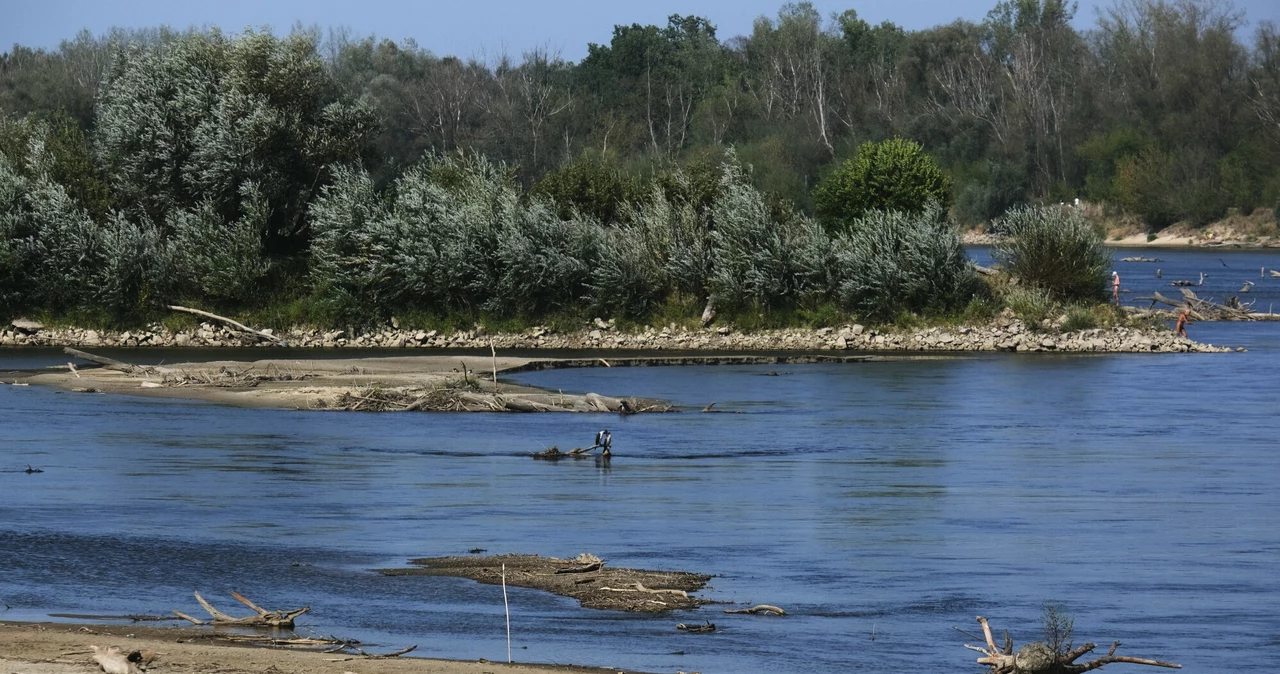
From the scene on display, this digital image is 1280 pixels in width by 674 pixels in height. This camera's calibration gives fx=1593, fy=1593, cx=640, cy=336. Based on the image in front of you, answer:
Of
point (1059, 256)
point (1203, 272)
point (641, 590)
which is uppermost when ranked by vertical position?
point (1059, 256)

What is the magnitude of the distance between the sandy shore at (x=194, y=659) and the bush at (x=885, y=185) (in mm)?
51847

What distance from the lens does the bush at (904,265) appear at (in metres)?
63.8

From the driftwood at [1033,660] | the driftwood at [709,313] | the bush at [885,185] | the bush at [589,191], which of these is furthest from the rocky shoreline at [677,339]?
the driftwood at [1033,660]

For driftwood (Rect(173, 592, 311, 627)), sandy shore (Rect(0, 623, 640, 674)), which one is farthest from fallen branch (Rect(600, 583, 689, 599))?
driftwood (Rect(173, 592, 311, 627))

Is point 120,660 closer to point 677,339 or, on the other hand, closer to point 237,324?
point 677,339

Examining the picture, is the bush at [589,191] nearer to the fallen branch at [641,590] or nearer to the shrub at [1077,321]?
the shrub at [1077,321]

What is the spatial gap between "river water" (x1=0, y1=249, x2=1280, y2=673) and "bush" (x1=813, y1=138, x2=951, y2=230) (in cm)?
1822

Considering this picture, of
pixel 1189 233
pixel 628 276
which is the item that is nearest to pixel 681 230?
pixel 628 276

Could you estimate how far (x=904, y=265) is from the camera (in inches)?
2522

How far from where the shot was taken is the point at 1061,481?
3381cm

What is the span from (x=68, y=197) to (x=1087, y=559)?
5644cm

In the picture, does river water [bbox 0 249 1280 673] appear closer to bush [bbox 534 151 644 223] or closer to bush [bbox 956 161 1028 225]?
bush [bbox 534 151 644 223]

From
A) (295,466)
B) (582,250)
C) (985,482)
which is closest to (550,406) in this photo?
(295,466)

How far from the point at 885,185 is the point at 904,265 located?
17.7 feet
